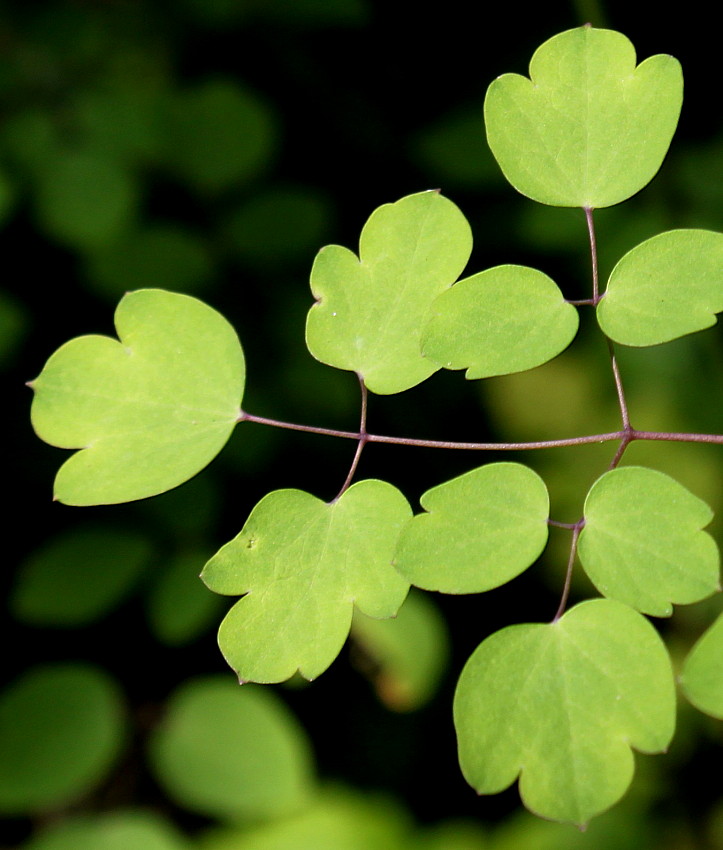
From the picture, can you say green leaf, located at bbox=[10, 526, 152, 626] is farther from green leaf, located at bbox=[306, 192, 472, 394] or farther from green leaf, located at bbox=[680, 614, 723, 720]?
green leaf, located at bbox=[680, 614, 723, 720]

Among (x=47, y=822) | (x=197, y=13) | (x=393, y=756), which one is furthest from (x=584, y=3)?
(x=47, y=822)

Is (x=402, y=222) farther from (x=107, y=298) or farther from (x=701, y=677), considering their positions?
(x=107, y=298)

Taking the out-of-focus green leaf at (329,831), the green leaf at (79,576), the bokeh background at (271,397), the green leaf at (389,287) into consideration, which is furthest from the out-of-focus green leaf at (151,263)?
the out-of-focus green leaf at (329,831)

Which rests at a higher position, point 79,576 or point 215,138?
point 215,138

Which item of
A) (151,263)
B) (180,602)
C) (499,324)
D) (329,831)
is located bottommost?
(329,831)

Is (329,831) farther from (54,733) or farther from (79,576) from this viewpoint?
(79,576)

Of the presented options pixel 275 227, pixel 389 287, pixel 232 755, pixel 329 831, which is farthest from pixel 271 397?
pixel 389 287

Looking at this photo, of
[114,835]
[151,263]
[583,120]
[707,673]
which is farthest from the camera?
[151,263]
